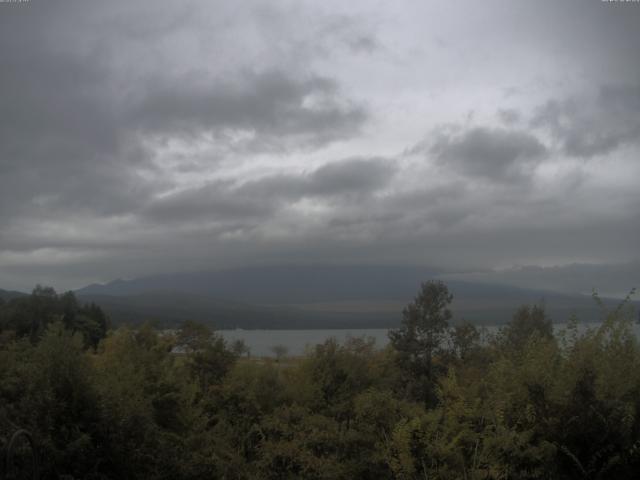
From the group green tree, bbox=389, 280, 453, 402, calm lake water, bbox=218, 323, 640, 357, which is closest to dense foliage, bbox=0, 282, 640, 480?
calm lake water, bbox=218, 323, 640, 357

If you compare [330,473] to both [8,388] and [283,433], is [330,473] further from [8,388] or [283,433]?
[8,388]

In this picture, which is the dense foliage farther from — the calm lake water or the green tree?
the green tree

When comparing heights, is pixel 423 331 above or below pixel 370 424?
above

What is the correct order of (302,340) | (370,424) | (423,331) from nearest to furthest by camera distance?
(370,424) < (423,331) < (302,340)

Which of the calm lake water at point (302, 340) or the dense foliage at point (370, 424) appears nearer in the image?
the dense foliage at point (370, 424)

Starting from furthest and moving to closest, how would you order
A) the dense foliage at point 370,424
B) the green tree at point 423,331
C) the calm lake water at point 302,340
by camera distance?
1. the green tree at point 423,331
2. the calm lake water at point 302,340
3. the dense foliage at point 370,424

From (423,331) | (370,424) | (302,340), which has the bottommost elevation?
(302,340)

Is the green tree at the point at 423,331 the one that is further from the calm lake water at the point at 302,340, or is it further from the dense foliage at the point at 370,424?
the dense foliage at the point at 370,424

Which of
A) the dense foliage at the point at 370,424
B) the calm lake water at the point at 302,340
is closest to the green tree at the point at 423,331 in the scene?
the calm lake water at the point at 302,340

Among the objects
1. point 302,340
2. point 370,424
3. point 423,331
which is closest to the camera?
point 370,424

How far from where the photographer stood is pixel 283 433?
13.4m

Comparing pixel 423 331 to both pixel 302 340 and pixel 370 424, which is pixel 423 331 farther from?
pixel 302 340

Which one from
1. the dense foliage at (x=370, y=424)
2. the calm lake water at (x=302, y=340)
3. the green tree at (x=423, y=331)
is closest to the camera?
the dense foliage at (x=370, y=424)

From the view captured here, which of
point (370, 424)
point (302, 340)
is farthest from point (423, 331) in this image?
point (302, 340)
